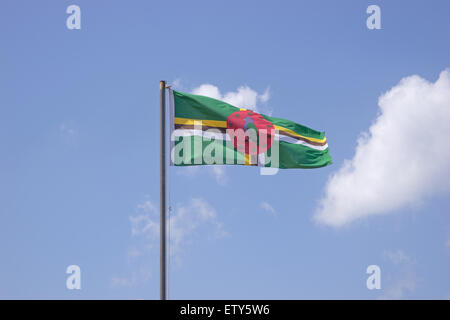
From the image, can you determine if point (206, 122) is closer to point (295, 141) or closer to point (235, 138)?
point (235, 138)

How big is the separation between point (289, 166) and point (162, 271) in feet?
27.1

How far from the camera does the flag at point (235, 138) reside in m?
21.9

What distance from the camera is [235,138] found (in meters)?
23.4

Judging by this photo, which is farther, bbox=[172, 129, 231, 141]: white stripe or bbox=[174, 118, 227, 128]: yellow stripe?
bbox=[174, 118, 227, 128]: yellow stripe

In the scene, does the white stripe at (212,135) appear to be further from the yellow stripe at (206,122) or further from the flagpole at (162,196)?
the flagpole at (162,196)

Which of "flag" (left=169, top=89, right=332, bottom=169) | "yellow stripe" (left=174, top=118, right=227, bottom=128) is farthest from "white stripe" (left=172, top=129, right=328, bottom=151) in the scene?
"yellow stripe" (left=174, top=118, right=227, bottom=128)

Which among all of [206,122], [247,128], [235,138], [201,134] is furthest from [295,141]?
[201,134]

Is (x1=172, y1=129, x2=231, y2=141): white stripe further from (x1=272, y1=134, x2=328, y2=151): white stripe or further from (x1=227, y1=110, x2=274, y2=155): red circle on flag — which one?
(x1=272, y1=134, x2=328, y2=151): white stripe

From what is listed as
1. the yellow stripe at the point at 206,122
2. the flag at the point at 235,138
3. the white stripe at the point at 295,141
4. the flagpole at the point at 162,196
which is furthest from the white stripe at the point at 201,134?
the white stripe at the point at 295,141

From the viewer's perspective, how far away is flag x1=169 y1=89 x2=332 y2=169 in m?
21.9
